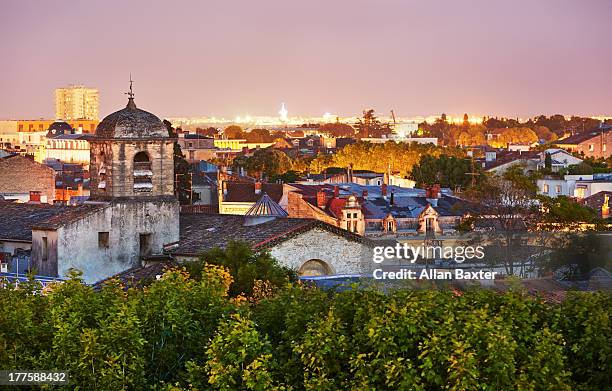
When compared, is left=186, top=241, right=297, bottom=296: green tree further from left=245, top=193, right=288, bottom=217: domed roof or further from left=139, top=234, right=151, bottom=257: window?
left=139, top=234, right=151, bottom=257: window

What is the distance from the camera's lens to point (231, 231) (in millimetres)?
45156

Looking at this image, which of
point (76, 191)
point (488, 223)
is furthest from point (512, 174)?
point (488, 223)

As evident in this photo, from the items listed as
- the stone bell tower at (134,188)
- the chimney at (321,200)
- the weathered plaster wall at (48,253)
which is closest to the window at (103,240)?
the stone bell tower at (134,188)

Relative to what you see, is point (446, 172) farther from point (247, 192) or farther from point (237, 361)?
point (237, 361)

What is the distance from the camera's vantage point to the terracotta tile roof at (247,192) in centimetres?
6924

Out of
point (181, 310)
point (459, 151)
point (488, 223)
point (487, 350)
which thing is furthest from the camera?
point (459, 151)

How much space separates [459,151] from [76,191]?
5203 cm

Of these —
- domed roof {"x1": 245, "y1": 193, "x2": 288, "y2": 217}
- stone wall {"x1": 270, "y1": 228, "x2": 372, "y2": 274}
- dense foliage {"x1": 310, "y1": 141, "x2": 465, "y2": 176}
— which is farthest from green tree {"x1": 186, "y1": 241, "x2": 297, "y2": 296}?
dense foliage {"x1": 310, "y1": 141, "x2": 465, "y2": 176}

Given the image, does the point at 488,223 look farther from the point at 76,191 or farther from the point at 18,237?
the point at 76,191

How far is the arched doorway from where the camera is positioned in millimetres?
42438

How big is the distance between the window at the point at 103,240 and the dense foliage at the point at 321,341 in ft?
61.1

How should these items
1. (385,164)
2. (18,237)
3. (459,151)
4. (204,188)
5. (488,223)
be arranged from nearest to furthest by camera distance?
(18,237), (488,223), (204,188), (385,164), (459,151)

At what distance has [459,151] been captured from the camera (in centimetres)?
12731

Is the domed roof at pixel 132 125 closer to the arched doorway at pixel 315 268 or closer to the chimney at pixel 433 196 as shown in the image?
the arched doorway at pixel 315 268
